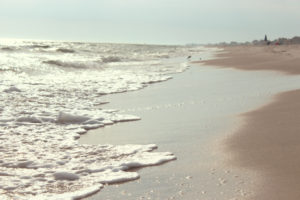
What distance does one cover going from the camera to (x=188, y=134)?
5348mm

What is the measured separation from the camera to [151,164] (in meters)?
4.12

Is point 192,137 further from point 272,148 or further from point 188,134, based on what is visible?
point 272,148

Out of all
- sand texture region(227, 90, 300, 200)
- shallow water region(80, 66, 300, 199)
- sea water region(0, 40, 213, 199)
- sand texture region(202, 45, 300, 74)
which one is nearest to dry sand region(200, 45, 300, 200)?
sand texture region(227, 90, 300, 200)

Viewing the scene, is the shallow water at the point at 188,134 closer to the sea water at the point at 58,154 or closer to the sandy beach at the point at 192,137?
the sandy beach at the point at 192,137

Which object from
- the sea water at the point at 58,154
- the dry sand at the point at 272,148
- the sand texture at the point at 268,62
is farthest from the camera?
the sand texture at the point at 268,62

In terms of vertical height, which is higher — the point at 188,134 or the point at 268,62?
the point at 268,62

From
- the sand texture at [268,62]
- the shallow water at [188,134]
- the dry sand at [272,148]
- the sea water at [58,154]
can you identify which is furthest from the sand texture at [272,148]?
the sand texture at [268,62]

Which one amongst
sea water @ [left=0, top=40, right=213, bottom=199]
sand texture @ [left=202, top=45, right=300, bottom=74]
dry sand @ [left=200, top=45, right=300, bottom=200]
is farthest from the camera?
sand texture @ [left=202, top=45, right=300, bottom=74]

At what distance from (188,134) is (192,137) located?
177 mm

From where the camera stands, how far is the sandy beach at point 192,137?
3334 millimetres

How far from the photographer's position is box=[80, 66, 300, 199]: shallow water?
11.0ft

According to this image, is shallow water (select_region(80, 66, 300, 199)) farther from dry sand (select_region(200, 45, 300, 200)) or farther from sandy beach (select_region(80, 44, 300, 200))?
dry sand (select_region(200, 45, 300, 200))

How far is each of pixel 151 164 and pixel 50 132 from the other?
221 cm

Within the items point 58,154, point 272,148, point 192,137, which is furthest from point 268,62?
point 58,154
